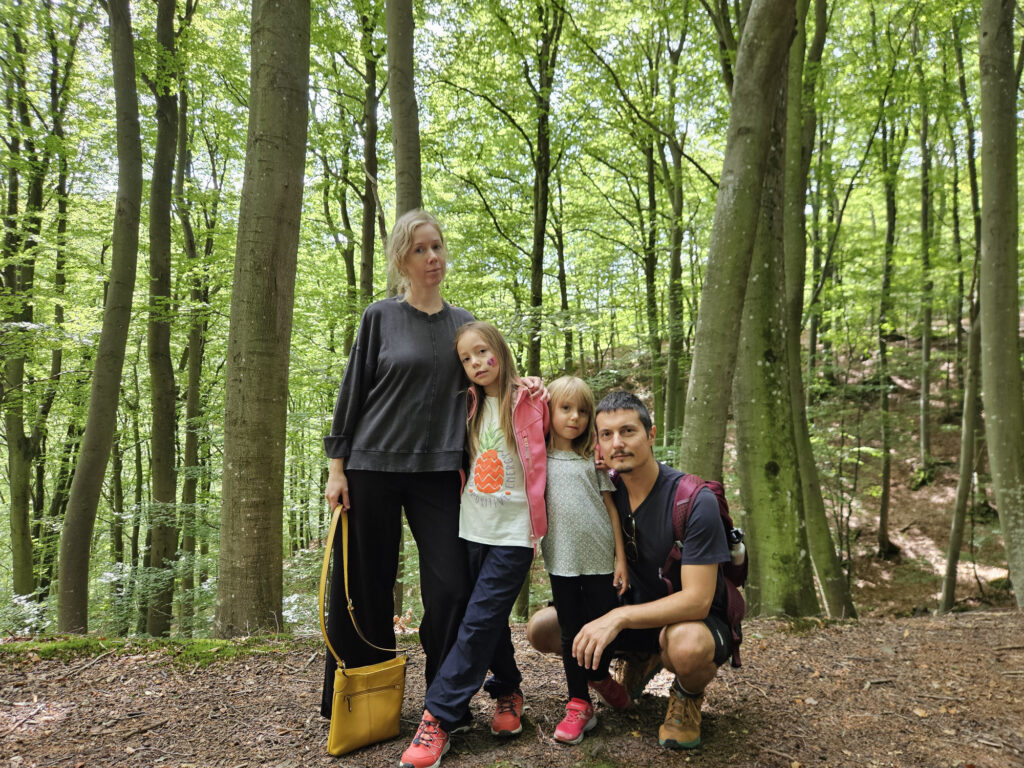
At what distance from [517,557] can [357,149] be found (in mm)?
10597

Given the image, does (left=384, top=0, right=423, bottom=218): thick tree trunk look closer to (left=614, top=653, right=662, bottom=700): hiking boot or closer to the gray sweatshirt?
the gray sweatshirt

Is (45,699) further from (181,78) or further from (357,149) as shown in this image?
(357,149)

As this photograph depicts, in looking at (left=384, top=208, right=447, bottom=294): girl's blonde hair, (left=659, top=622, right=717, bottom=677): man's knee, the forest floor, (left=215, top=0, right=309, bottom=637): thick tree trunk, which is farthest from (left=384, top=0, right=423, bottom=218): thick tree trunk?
(left=659, top=622, right=717, bottom=677): man's knee

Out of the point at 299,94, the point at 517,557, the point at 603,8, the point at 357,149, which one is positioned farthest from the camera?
the point at 357,149

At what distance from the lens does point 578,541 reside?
7.51ft

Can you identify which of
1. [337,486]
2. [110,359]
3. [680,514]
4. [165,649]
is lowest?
[165,649]

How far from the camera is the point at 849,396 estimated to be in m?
16.3

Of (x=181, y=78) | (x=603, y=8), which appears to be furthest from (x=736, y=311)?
(x=181, y=78)

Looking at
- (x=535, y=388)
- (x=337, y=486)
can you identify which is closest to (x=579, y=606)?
(x=535, y=388)

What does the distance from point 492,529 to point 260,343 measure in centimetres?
221

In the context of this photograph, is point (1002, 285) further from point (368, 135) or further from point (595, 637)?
point (368, 135)

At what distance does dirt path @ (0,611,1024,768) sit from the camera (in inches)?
87.0

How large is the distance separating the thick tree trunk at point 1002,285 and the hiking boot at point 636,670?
208 inches

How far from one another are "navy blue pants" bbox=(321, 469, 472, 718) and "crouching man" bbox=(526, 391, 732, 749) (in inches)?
19.0
